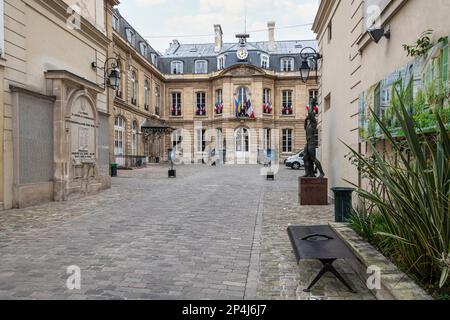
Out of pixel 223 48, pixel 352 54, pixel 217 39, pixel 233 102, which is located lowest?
pixel 352 54

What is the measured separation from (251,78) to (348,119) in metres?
29.6

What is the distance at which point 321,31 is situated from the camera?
42.0 feet

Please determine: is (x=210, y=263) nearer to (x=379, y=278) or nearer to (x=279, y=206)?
(x=379, y=278)

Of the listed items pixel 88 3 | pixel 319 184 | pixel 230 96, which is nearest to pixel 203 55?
pixel 230 96

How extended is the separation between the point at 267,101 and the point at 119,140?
17069mm

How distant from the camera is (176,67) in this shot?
4075 cm

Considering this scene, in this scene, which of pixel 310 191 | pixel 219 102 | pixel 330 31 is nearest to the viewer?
pixel 310 191


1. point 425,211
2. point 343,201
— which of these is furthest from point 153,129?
point 425,211

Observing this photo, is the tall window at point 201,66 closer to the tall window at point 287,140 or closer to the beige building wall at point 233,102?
the beige building wall at point 233,102

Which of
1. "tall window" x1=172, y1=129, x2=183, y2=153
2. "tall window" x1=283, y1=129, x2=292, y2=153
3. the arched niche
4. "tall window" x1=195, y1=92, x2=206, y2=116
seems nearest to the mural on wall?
the arched niche

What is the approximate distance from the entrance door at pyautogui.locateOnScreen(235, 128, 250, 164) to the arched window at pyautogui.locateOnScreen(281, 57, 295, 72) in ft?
26.2

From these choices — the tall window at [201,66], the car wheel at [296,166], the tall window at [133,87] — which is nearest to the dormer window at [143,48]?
the tall window at [133,87]

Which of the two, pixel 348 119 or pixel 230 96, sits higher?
pixel 230 96

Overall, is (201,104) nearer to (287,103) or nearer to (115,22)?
(287,103)
